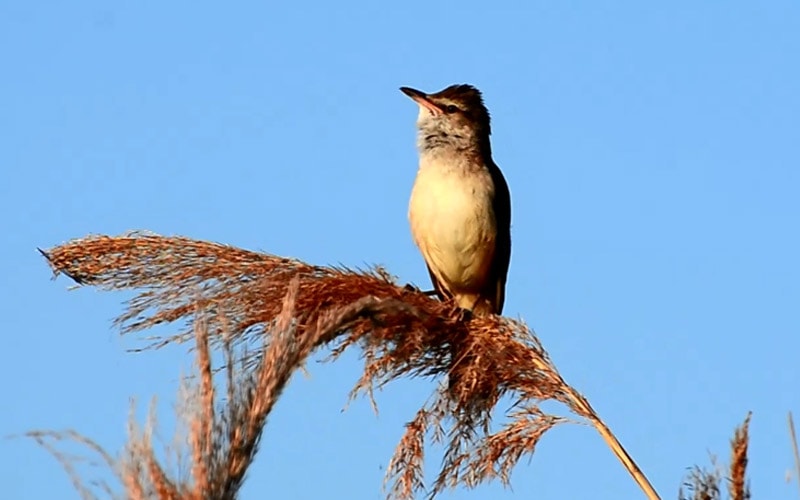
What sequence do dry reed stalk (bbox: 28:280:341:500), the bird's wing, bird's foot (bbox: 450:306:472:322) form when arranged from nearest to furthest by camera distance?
dry reed stalk (bbox: 28:280:341:500)
bird's foot (bbox: 450:306:472:322)
the bird's wing

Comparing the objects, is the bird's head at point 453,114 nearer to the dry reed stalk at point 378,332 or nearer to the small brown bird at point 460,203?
the small brown bird at point 460,203

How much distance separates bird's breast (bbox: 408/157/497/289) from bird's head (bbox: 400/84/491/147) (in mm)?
Answer: 216

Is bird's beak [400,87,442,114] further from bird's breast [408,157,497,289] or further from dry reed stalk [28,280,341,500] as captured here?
dry reed stalk [28,280,341,500]

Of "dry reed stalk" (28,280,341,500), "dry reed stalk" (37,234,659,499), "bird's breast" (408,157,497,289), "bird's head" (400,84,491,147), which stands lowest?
"dry reed stalk" (28,280,341,500)

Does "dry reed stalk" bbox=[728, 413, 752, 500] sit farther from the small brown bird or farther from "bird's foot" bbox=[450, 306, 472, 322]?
the small brown bird

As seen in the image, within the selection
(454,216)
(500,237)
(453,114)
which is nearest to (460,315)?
(454,216)

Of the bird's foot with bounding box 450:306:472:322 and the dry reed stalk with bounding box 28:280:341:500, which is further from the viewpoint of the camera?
the bird's foot with bounding box 450:306:472:322

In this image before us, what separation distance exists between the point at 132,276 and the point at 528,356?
1.13 meters

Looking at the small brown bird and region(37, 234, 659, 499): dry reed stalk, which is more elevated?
the small brown bird

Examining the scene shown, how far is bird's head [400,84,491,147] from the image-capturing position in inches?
256

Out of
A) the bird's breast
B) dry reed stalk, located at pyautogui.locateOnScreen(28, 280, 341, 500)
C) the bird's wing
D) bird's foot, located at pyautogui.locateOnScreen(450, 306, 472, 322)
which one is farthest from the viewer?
the bird's wing

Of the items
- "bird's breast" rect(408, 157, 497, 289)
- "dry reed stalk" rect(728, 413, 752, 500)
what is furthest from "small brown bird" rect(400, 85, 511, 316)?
"dry reed stalk" rect(728, 413, 752, 500)

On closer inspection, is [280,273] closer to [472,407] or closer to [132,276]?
[132,276]

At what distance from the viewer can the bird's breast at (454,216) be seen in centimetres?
619
